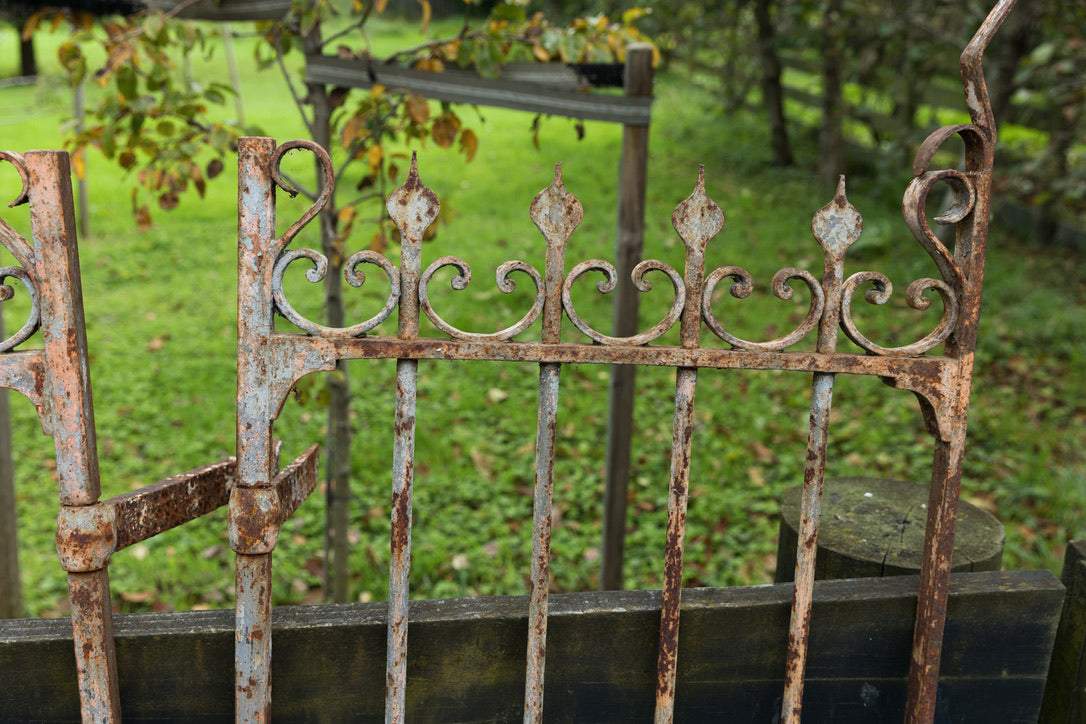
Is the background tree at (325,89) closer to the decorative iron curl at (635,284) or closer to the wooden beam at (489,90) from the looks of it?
the wooden beam at (489,90)

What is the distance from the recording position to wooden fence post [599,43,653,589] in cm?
255

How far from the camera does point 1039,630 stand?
1.62 m

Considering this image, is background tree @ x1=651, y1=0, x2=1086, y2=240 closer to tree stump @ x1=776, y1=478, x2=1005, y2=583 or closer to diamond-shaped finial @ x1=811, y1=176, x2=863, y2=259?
tree stump @ x1=776, y1=478, x2=1005, y2=583

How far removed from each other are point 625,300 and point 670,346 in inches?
55.3

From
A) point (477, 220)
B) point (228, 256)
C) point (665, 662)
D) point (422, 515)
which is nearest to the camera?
point (665, 662)

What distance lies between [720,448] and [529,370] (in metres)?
1.39

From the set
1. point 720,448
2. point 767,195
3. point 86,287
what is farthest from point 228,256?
point 767,195

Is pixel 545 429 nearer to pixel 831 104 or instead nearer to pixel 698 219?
pixel 698 219

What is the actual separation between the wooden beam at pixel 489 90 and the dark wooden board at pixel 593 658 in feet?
4.86

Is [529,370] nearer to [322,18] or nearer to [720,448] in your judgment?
[720,448]

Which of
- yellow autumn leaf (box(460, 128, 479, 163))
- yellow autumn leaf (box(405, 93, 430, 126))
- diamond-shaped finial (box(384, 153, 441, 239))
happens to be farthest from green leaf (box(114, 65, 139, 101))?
diamond-shaped finial (box(384, 153, 441, 239))

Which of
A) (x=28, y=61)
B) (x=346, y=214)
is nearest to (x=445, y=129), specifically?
(x=346, y=214)

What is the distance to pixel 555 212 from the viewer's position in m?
1.34

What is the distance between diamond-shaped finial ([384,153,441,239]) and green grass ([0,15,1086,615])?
5.71ft
